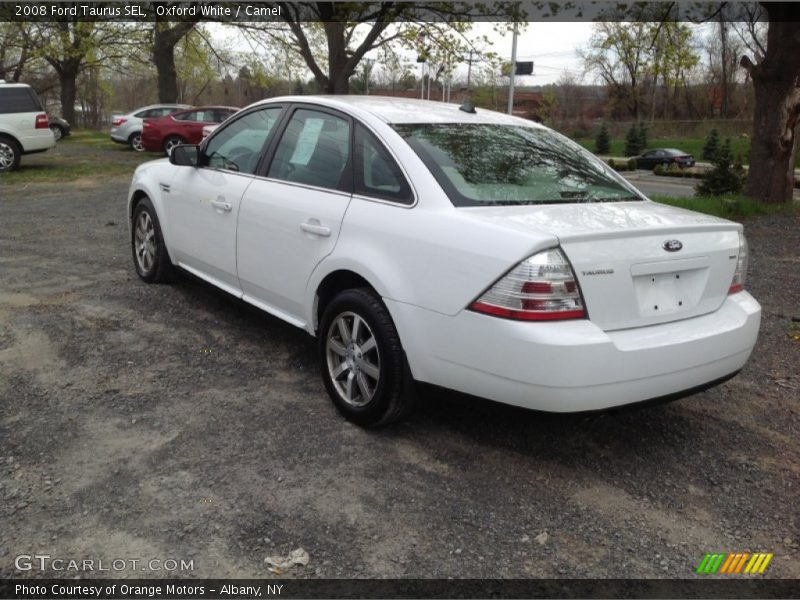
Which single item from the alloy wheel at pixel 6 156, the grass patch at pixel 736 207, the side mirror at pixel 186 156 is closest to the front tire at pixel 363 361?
the side mirror at pixel 186 156

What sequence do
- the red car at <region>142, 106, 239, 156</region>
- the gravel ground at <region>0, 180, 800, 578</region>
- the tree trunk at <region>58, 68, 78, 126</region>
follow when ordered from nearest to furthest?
1. the gravel ground at <region>0, 180, 800, 578</region>
2. the red car at <region>142, 106, 239, 156</region>
3. the tree trunk at <region>58, 68, 78, 126</region>

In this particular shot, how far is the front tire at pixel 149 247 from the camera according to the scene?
5879 mm

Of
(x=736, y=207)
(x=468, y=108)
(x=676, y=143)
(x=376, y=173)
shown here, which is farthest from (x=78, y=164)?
(x=676, y=143)

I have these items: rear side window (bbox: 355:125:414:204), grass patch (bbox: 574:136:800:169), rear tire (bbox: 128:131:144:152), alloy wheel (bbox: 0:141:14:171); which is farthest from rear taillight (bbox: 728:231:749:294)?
grass patch (bbox: 574:136:800:169)

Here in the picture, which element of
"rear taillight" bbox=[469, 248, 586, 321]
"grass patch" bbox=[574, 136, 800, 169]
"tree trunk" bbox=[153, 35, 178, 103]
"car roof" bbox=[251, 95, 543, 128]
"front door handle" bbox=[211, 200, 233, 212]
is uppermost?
"tree trunk" bbox=[153, 35, 178, 103]

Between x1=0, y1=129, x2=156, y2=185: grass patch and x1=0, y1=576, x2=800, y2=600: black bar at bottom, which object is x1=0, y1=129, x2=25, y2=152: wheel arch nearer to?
x1=0, y1=129, x2=156, y2=185: grass patch

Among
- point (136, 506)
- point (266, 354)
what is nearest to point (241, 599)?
point (136, 506)

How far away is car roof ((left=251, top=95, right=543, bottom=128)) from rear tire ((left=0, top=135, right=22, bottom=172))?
13.5m

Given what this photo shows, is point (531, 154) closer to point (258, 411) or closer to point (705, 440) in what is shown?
point (705, 440)

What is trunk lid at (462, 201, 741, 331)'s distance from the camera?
302 centimetres

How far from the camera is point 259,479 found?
3.22 meters

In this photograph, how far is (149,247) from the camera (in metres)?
6.09

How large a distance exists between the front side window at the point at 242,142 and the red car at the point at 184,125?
1666 centimetres

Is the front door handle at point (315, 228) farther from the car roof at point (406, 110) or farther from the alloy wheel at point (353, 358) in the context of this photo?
the car roof at point (406, 110)
